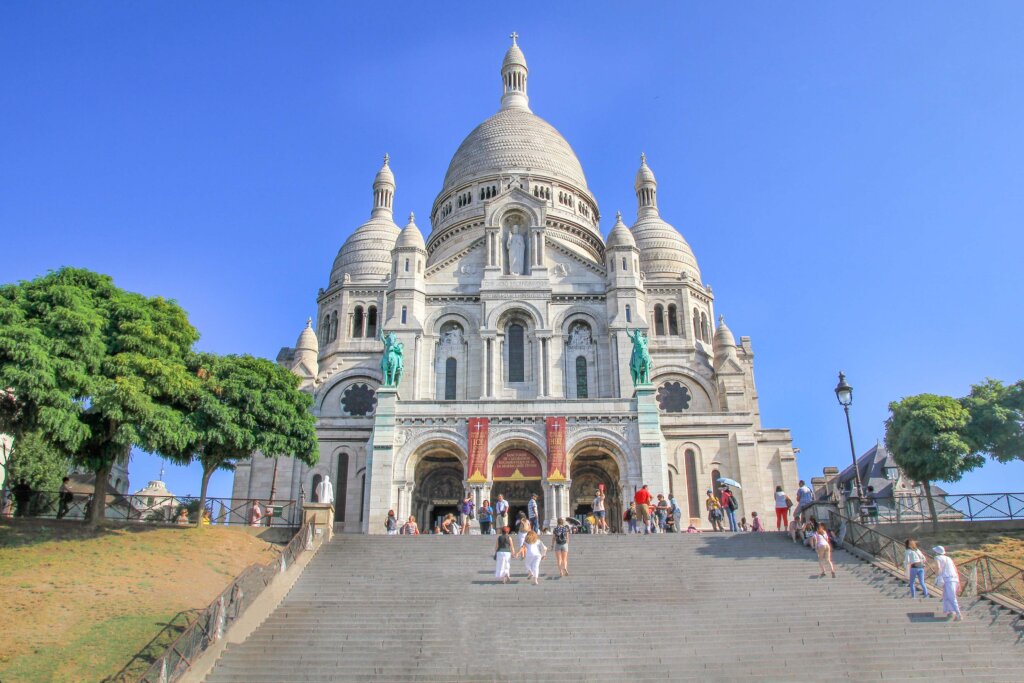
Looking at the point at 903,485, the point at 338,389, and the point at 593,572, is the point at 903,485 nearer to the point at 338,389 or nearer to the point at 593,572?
the point at 338,389

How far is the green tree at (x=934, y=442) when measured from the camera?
99.3 ft

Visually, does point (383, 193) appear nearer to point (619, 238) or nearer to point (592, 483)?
point (619, 238)

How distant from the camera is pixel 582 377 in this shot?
43062 mm

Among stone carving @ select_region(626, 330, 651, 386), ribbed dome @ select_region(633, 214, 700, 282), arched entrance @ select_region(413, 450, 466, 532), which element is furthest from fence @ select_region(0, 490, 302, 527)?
ribbed dome @ select_region(633, 214, 700, 282)

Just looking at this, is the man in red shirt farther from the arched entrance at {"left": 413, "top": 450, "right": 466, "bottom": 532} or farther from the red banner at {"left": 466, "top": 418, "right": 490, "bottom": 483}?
the arched entrance at {"left": 413, "top": 450, "right": 466, "bottom": 532}

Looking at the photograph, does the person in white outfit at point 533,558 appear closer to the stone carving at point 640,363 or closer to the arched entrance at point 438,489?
the stone carving at point 640,363

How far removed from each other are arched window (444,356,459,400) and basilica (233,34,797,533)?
57 millimetres

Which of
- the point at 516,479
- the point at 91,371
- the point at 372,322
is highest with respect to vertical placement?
the point at 372,322

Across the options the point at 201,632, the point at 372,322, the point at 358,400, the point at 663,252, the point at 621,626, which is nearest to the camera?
the point at 201,632

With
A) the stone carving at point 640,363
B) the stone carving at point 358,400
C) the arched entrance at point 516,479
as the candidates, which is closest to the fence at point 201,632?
the arched entrance at point 516,479

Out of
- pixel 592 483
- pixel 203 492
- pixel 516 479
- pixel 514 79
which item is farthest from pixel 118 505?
pixel 514 79

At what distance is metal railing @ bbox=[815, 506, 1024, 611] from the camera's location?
20.0m

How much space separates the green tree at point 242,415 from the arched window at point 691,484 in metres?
18.7

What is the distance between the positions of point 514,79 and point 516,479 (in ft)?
145
